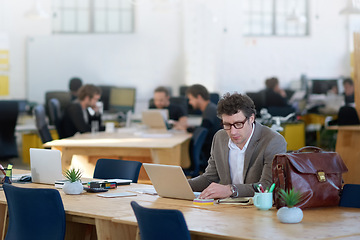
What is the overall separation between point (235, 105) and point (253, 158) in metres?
0.35

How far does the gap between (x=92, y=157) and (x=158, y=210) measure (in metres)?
4.33

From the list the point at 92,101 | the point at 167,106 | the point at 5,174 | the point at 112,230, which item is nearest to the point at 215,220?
the point at 112,230

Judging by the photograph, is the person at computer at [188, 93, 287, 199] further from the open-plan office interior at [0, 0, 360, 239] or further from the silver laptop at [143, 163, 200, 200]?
the open-plan office interior at [0, 0, 360, 239]

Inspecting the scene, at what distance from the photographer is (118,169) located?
468 centimetres

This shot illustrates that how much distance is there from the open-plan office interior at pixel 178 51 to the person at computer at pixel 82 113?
76.5 inches

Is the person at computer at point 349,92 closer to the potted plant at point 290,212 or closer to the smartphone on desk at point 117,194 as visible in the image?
the smartphone on desk at point 117,194

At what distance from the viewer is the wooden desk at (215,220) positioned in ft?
8.95

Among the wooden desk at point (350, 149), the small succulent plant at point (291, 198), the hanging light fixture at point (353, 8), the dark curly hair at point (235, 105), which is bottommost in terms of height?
the wooden desk at point (350, 149)

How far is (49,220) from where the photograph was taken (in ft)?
11.2

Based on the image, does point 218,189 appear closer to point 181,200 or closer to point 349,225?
point 181,200

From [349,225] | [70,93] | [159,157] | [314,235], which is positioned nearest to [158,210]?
[314,235]

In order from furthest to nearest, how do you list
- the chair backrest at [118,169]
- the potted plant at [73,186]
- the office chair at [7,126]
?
the office chair at [7,126] < the chair backrest at [118,169] < the potted plant at [73,186]

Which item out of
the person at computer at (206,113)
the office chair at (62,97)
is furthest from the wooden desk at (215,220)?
the office chair at (62,97)

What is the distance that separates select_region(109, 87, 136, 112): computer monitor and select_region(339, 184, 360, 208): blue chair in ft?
25.7
